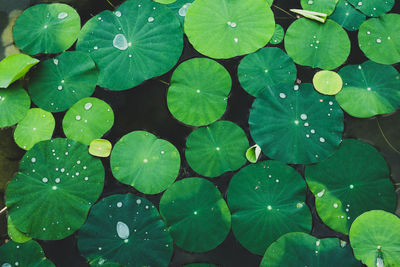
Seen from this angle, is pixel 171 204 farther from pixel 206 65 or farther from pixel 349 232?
pixel 349 232

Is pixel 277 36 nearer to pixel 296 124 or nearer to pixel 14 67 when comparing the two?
pixel 296 124

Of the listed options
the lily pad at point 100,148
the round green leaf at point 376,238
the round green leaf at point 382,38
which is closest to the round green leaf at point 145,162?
the lily pad at point 100,148

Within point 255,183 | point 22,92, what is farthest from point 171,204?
point 22,92

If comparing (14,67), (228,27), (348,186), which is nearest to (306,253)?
(348,186)

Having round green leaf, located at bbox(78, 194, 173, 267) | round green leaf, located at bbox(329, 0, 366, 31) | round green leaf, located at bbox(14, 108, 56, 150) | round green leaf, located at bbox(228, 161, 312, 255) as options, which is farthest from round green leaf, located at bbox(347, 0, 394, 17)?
round green leaf, located at bbox(14, 108, 56, 150)

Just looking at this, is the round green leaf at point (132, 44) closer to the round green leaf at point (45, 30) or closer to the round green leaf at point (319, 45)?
the round green leaf at point (45, 30)
